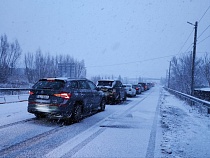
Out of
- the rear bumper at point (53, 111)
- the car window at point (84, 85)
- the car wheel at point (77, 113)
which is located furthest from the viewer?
the car window at point (84, 85)

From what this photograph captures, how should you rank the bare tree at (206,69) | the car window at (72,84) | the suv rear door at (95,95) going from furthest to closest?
1. the bare tree at (206,69)
2. the suv rear door at (95,95)
3. the car window at (72,84)

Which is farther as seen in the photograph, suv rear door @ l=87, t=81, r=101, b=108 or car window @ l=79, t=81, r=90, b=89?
suv rear door @ l=87, t=81, r=101, b=108

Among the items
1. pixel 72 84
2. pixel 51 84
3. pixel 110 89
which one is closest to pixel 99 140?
pixel 72 84

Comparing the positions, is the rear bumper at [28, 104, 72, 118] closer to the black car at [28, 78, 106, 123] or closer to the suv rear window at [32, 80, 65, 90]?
the black car at [28, 78, 106, 123]

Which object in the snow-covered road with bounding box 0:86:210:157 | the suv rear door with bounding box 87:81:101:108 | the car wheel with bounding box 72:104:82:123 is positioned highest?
the suv rear door with bounding box 87:81:101:108

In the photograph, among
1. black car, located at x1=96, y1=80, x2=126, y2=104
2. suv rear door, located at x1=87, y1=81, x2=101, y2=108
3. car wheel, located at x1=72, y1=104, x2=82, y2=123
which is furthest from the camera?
black car, located at x1=96, y1=80, x2=126, y2=104

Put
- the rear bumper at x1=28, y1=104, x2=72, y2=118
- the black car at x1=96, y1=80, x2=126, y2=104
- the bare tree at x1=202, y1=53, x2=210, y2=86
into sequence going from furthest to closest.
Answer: the bare tree at x1=202, y1=53, x2=210, y2=86 → the black car at x1=96, y1=80, x2=126, y2=104 → the rear bumper at x1=28, y1=104, x2=72, y2=118

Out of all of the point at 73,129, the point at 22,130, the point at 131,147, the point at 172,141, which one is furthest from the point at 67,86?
the point at 172,141

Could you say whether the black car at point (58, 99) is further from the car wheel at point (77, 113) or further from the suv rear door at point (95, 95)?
the suv rear door at point (95, 95)

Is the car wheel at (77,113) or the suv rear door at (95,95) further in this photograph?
the suv rear door at (95,95)

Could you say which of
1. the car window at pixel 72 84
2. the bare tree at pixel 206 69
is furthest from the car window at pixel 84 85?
the bare tree at pixel 206 69

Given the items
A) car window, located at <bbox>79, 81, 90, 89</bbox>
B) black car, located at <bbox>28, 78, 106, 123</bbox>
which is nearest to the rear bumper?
black car, located at <bbox>28, 78, 106, 123</bbox>

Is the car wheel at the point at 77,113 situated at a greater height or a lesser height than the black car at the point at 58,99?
lesser

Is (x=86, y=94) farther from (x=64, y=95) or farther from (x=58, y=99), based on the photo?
(x=58, y=99)
